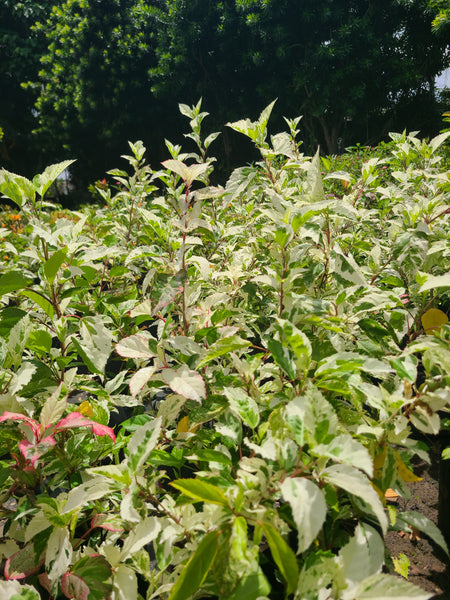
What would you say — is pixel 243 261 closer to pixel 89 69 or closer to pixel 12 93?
pixel 89 69

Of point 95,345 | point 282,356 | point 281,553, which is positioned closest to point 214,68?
point 95,345

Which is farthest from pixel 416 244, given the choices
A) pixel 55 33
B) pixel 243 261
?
pixel 55 33

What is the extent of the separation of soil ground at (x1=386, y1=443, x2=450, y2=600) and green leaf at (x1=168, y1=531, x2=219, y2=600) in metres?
0.84

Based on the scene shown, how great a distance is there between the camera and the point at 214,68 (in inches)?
695

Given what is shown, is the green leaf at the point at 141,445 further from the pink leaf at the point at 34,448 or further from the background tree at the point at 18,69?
the background tree at the point at 18,69

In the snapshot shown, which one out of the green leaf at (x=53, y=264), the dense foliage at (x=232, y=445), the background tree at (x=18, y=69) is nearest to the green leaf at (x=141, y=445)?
the dense foliage at (x=232, y=445)

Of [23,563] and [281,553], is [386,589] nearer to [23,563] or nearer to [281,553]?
[281,553]

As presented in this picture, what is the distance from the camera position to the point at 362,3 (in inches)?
612

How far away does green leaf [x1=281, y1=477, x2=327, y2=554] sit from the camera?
22.1 inches

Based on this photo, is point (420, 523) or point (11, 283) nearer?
point (420, 523)

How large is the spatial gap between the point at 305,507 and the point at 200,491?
6.7 inches

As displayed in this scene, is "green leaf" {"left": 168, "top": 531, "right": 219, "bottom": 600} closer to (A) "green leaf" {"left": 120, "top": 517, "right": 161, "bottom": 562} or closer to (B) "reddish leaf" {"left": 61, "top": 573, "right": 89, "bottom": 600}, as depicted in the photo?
(A) "green leaf" {"left": 120, "top": 517, "right": 161, "bottom": 562}

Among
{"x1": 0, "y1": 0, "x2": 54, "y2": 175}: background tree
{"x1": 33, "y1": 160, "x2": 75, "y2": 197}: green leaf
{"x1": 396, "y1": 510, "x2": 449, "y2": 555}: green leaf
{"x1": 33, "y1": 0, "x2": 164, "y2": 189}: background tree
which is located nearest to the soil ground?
{"x1": 396, "y1": 510, "x2": 449, "y2": 555}: green leaf

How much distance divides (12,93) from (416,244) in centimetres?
2537
